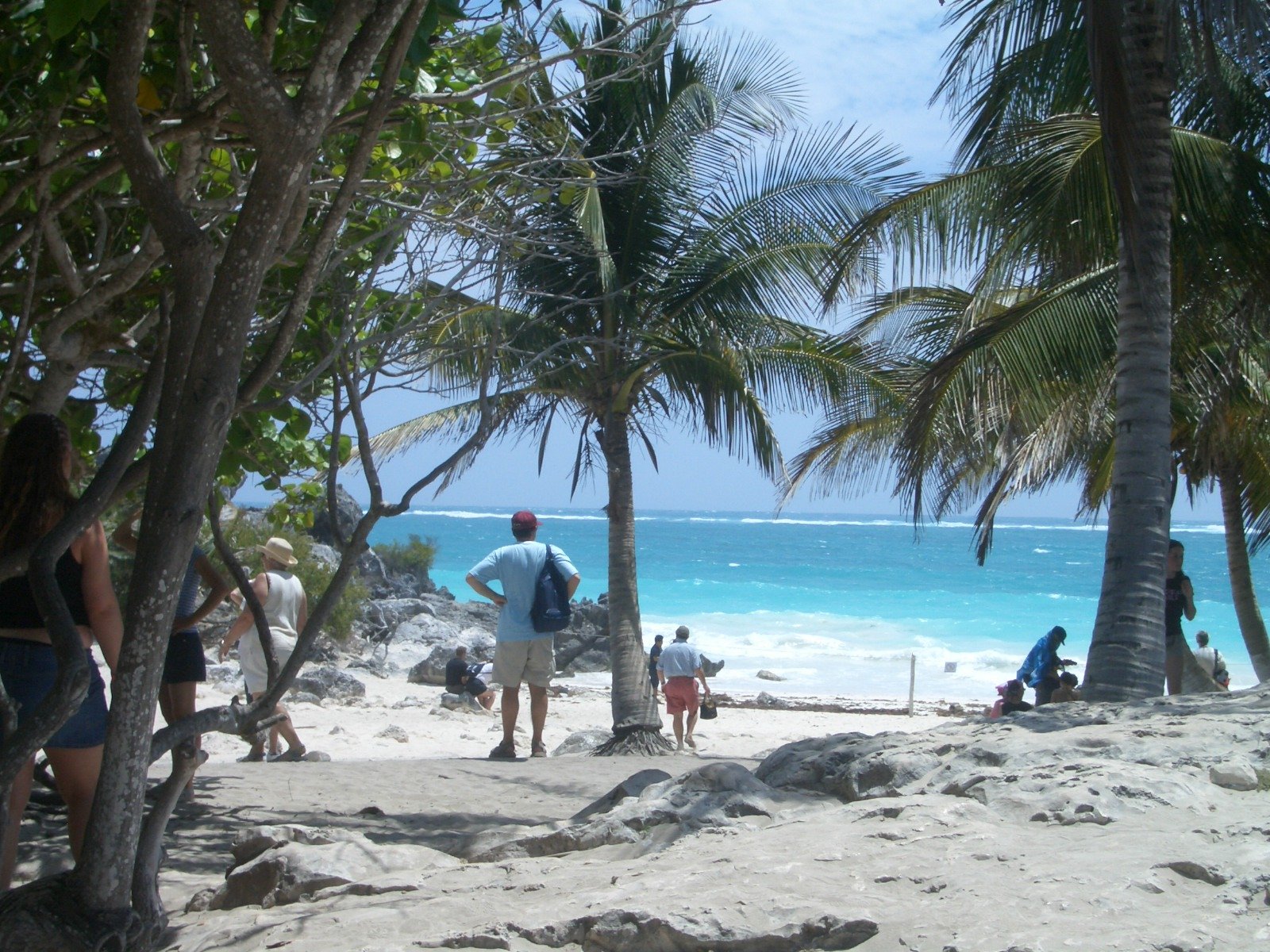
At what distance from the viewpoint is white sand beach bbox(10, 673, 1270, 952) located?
2652 millimetres

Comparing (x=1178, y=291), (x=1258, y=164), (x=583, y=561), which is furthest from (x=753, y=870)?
(x=583, y=561)

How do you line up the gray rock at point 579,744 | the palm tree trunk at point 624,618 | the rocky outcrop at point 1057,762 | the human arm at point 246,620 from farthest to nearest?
the gray rock at point 579,744 < the palm tree trunk at point 624,618 < the human arm at point 246,620 < the rocky outcrop at point 1057,762

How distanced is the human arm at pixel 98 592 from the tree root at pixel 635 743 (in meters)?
7.01

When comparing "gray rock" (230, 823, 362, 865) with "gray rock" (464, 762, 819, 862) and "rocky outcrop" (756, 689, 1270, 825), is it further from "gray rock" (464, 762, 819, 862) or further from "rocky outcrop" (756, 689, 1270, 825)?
"rocky outcrop" (756, 689, 1270, 825)

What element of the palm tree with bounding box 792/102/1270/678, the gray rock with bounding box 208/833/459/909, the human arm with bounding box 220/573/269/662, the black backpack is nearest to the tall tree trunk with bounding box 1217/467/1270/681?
the palm tree with bounding box 792/102/1270/678

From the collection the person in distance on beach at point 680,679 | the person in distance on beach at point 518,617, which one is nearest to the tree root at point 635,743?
the person in distance on beach at point 518,617

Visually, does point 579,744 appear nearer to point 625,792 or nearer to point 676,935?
point 625,792

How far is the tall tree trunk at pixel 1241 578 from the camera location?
11.8 m

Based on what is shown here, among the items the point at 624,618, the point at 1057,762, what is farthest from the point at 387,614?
the point at 1057,762

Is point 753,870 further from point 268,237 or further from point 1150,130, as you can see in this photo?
point 1150,130

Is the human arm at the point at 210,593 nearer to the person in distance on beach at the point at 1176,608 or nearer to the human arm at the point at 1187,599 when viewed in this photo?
the person in distance on beach at the point at 1176,608

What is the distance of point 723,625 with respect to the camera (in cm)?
4128

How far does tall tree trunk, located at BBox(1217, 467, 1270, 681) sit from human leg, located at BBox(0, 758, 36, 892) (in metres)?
11.7

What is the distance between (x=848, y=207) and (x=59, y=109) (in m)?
7.57
